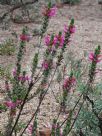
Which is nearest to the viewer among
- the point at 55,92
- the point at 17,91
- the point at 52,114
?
the point at 17,91

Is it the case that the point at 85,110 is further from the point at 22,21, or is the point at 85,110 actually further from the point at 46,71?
the point at 22,21

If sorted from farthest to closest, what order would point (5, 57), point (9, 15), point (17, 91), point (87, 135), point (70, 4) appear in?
point (70, 4) → point (9, 15) → point (5, 57) → point (87, 135) → point (17, 91)

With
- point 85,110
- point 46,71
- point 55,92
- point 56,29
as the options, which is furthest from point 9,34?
point 46,71

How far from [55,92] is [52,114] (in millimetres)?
1033

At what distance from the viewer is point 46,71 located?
4328mm

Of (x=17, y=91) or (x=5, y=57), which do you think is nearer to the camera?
(x=17, y=91)

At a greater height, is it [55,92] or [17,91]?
[17,91]

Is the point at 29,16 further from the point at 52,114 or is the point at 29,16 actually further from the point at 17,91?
the point at 17,91

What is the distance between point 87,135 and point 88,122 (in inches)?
6.5

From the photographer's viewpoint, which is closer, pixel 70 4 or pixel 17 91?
pixel 17 91

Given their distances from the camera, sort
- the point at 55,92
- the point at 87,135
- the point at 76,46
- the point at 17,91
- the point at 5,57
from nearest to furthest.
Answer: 1. the point at 17,91
2. the point at 87,135
3. the point at 55,92
4. the point at 5,57
5. the point at 76,46

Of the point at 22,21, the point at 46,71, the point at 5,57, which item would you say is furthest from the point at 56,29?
the point at 46,71

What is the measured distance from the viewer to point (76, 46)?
11.2m

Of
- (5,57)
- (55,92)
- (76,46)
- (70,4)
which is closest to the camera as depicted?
(55,92)
